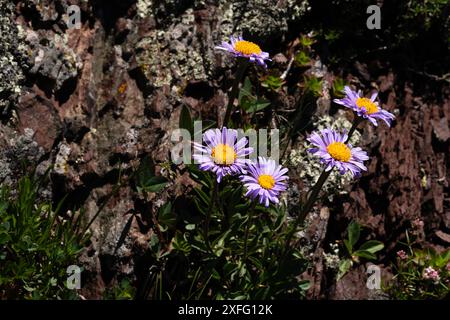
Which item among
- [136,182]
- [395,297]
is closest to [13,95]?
[136,182]

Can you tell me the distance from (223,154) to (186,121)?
0.76m

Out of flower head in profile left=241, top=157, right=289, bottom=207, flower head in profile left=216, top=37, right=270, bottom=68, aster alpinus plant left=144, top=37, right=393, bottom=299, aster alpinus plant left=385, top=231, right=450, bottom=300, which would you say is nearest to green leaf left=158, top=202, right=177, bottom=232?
aster alpinus plant left=144, top=37, right=393, bottom=299

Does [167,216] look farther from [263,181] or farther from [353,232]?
[353,232]

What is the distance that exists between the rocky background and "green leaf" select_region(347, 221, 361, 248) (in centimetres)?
19

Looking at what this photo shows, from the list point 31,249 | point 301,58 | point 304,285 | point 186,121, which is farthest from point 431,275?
point 31,249

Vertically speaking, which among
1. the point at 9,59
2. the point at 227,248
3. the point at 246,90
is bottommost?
the point at 227,248

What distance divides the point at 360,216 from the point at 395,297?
2.04ft

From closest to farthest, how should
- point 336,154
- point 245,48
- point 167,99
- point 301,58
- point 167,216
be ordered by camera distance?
point 336,154 → point 245,48 → point 167,216 → point 167,99 → point 301,58

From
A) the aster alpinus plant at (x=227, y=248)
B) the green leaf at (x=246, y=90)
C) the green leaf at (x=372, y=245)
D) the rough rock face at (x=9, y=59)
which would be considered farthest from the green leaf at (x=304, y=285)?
the rough rock face at (x=9, y=59)

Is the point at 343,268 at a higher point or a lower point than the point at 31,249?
lower

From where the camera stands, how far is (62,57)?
390 cm

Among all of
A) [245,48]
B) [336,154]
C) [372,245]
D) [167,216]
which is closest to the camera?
[336,154]

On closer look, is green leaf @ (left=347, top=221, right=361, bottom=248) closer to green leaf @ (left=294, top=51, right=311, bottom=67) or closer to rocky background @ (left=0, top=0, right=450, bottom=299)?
rocky background @ (left=0, top=0, right=450, bottom=299)

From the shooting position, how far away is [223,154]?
3.05 metres
